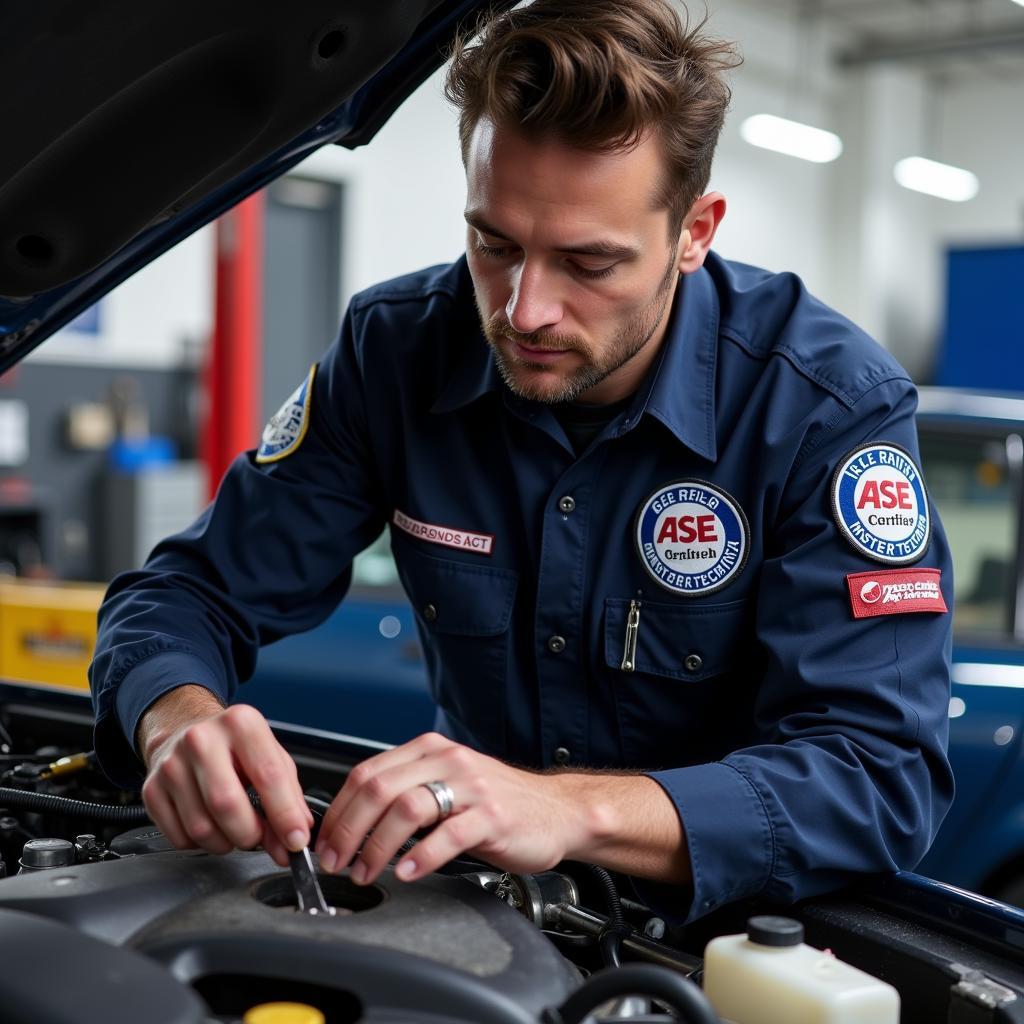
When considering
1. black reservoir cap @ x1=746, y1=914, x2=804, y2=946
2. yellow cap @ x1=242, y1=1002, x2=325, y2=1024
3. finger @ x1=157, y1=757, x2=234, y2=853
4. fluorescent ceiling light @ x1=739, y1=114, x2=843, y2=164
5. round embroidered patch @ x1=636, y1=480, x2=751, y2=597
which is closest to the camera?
yellow cap @ x1=242, y1=1002, x2=325, y2=1024

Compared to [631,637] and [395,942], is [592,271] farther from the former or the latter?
[395,942]

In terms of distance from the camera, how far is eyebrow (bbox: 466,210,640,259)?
3.93ft

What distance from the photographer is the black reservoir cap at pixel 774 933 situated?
2.75ft

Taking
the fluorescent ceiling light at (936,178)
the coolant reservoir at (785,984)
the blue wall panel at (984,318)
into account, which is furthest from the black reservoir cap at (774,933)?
the fluorescent ceiling light at (936,178)

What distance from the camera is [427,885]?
0.94m

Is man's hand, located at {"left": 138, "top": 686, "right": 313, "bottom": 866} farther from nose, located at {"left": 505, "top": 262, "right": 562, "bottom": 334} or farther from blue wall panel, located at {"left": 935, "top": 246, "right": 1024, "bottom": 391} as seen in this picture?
blue wall panel, located at {"left": 935, "top": 246, "right": 1024, "bottom": 391}

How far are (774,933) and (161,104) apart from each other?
2.69ft

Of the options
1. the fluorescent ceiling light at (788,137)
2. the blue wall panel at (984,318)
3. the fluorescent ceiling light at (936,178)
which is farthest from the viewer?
the fluorescent ceiling light at (936,178)

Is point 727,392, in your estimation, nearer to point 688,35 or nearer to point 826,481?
point 826,481

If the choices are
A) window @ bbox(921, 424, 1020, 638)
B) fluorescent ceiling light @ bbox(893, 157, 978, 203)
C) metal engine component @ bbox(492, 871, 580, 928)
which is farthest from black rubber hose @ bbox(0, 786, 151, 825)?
fluorescent ceiling light @ bbox(893, 157, 978, 203)

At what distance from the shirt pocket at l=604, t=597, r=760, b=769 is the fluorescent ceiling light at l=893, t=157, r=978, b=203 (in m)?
10.3

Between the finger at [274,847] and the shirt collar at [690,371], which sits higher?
the shirt collar at [690,371]

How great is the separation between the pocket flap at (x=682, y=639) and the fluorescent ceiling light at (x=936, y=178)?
34.0ft

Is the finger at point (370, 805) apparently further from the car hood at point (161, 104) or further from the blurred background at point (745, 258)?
the blurred background at point (745, 258)
